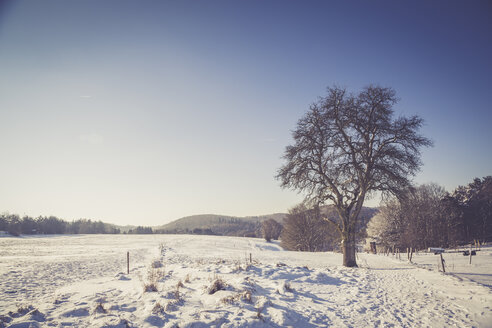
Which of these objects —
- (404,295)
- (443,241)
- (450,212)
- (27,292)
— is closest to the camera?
(404,295)

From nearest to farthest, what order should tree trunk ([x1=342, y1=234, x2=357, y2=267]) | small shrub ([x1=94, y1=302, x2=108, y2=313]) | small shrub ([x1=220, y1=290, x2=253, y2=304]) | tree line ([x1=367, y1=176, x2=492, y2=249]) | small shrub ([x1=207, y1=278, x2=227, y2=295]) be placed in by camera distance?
small shrub ([x1=94, y1=302, x2=108, y2=313]) → small shrub ([x1=220, y1=290, x2=253, y2=304]) → small shrub ([x1=207, y1=278, x2=227, y2=295]) → tree trunk ([x1=342, y1=234, x2=357, y2=267]) → tree line ([x1=367, y1=176, x2=492, y2=249])

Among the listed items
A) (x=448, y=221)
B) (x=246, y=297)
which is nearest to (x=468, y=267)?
(x=246, y=297)

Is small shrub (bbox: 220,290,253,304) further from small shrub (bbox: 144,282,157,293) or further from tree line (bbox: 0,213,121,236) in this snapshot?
tree line (bbox: 0,213,121,236)

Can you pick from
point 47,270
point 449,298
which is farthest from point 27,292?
point 449,298

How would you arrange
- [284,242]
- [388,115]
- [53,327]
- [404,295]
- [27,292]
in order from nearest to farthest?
1. [53,327]
2. [404,295]
3. [27,292]
4. [388,115]
5. [284,242]

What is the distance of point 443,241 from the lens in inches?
1394

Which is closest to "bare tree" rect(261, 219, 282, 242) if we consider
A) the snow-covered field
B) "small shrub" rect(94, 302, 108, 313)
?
the snow-covered field

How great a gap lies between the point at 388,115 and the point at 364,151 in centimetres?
269

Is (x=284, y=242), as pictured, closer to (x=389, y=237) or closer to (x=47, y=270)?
(x=389, y=237)

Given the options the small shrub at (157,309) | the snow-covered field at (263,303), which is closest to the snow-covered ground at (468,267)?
the snow-covered field at (263,303)

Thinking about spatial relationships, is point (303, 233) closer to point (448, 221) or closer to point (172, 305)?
point (448, 221)

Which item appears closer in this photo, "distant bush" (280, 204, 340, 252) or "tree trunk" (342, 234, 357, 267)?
"tree trunk" (342, 234, 357, 267)

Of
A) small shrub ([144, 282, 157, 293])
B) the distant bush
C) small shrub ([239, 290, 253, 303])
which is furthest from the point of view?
the distant bush

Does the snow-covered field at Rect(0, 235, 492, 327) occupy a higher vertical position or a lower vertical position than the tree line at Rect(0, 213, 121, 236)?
higher
